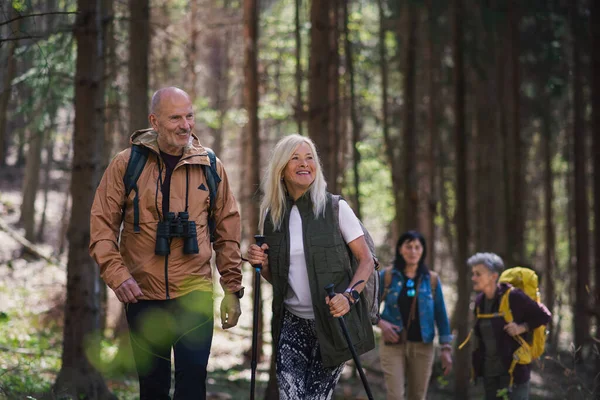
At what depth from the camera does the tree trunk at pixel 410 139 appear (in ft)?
50.3

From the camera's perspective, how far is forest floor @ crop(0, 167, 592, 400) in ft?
29.3

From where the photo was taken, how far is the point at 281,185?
5.57 meters

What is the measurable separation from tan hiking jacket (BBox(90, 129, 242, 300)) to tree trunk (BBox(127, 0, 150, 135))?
312 inches


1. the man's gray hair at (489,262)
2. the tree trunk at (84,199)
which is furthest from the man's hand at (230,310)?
the man's gray hair at (489,262)

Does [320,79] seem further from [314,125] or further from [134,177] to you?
[134,177]

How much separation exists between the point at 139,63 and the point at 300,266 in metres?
8.69

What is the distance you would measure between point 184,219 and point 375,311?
1.58 metres

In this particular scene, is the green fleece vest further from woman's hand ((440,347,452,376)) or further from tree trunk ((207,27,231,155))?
tree trunk ((207,27,231,155))

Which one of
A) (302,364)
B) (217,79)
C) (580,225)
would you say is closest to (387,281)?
(302,364)

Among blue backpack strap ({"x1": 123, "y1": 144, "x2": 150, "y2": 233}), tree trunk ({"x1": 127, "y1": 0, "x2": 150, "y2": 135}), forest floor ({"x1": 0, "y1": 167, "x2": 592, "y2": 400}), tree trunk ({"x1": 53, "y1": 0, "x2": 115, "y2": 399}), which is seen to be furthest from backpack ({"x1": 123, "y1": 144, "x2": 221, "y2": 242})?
tree trunk ({"x1": 127, "y1": 0, "x2": 150, "y2": 135})

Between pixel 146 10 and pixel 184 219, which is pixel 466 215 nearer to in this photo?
pixel 146 10

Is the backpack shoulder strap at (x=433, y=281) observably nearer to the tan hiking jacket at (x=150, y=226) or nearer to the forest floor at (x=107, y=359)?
the forest floor at (x=107, y=359)

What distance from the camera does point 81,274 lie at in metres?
8.49

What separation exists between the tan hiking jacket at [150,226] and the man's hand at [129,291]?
0.05 metres
